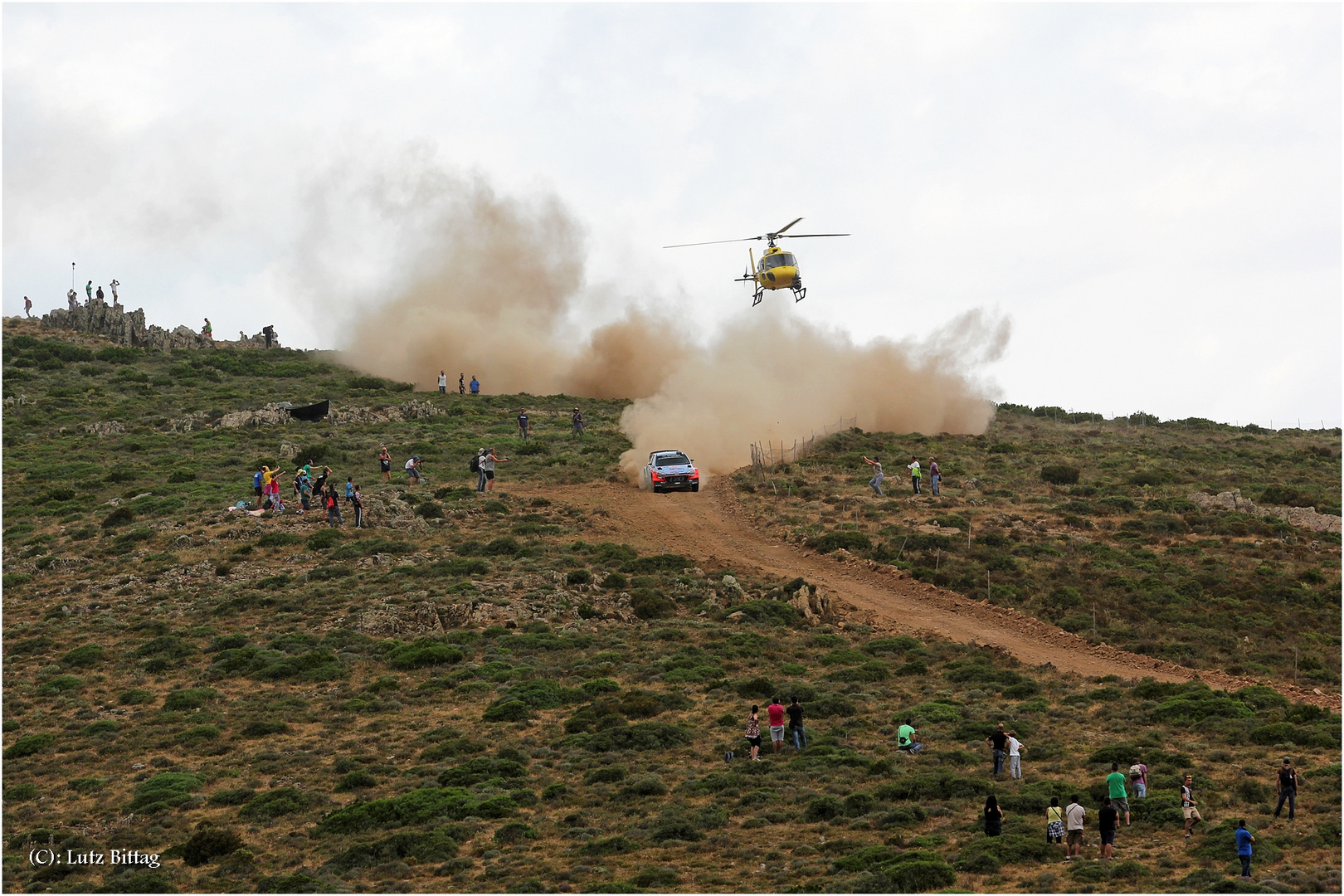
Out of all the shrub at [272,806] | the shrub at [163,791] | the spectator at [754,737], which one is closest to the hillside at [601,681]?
the shrub at [272,806]

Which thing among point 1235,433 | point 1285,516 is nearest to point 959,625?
point 1285,516

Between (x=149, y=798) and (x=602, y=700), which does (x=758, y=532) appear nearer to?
(x=602, y=700)

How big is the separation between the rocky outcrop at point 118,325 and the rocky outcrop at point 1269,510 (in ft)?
258

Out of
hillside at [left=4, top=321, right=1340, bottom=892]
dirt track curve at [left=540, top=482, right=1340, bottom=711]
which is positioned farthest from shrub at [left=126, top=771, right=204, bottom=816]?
dirt track curve at [left=540, top=482, right=1340, bottom=711]

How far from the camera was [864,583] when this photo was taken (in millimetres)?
42906

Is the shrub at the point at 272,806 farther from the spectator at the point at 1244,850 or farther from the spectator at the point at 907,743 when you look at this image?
the spectator at the point at 1244,850

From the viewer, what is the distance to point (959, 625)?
39000mm

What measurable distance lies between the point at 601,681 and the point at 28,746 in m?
14.3

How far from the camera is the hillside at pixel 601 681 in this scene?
23.0 metres

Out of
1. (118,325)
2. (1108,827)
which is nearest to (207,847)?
(1108,827)

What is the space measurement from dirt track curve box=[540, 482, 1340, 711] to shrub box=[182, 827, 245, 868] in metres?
21.7

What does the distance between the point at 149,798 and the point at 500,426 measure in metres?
45.1

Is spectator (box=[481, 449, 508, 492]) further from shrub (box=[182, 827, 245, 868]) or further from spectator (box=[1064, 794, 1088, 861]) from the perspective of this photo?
spectator (box=[1064, 794, 1088, 861])

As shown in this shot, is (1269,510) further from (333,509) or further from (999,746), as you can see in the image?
(333,509)
